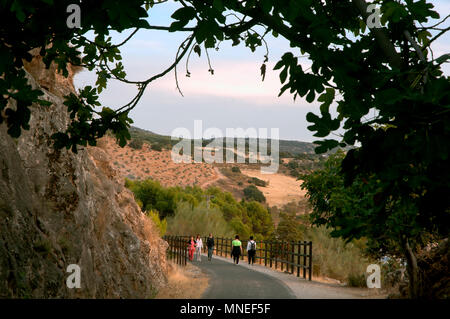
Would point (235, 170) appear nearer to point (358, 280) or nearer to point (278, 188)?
point (278, 188)

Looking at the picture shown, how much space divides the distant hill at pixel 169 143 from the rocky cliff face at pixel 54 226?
7905cm

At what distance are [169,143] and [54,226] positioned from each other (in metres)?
88.6

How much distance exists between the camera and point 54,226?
7855 mm

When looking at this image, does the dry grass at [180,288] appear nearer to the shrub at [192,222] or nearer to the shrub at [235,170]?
the shrub at [192,222]

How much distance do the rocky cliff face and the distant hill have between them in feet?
259

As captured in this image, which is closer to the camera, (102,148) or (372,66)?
(372,66)

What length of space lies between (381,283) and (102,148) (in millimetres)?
10056

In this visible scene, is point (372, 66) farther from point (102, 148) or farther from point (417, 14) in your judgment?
point (102, 148)

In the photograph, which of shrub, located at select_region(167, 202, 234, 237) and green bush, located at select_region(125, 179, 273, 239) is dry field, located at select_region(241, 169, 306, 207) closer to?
green bush, located at select_region(125, 179, 273, 239)

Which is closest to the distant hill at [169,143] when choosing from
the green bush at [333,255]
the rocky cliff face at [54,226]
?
the green bush at [333,255]

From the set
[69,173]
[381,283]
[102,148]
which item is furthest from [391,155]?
[102,148]

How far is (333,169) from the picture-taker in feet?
47.8

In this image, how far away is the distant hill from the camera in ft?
309

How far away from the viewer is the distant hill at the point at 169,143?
94.3m
